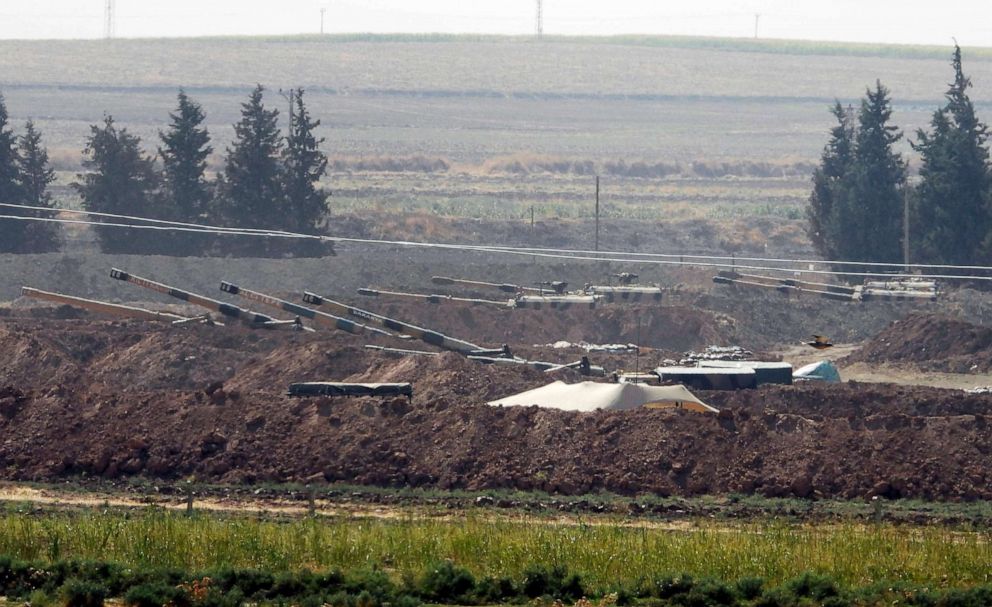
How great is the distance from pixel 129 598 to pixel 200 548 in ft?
8.90

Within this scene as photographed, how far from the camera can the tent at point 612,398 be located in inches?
1358

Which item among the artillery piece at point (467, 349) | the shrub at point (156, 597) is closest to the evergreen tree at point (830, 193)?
the artillery piece at point (467, 349)

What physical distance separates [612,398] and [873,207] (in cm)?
4108

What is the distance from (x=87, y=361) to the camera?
45.5m

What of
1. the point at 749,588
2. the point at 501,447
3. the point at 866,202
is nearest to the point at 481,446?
the point at 501,447

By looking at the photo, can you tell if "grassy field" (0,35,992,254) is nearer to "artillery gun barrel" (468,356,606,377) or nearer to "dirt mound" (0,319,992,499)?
"artillery gun barrel" (468,356,606,377)

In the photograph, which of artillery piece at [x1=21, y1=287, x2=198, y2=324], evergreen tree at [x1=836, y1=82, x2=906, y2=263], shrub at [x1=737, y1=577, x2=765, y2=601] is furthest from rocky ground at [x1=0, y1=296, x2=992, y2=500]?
evergreen tree at [x1=836, y1=82, x2=906, y2=263]

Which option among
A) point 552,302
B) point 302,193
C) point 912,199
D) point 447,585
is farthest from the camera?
point 302,193

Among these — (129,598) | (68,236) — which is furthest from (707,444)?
(68,236)

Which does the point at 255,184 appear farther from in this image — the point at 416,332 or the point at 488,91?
the point at 488,91

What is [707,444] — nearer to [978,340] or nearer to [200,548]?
[200,548]

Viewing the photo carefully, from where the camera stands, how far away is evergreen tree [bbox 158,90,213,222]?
75.2 meters

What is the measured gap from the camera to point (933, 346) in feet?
171

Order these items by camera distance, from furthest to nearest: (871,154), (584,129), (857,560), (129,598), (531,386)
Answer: (584,129) → (871,154) → (531,386) → (857,560) → (129,598)
